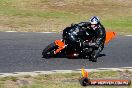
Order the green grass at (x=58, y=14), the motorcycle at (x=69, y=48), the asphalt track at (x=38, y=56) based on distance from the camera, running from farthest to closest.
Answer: the green grass at (x=58, y=14)
the motorcycle at (x=69, y=48)
the asphalt track at (x=38, y=56)

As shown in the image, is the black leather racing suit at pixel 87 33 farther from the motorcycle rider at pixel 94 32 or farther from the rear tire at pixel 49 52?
the rear tire at pixel 49 52

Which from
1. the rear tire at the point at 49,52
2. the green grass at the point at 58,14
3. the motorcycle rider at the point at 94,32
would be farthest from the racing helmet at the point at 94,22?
the green grass at the point at 58,14

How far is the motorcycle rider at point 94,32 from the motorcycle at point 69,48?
0.09 metres

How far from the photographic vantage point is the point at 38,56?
1647 cm

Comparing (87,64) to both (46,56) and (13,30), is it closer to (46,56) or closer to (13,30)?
(46,56)

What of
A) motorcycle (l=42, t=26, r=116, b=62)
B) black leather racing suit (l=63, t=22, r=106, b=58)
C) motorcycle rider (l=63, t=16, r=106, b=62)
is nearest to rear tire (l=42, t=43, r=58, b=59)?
motorcycle (l=42, t=26, r=116, b=62)

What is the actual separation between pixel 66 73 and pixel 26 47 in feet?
13.2

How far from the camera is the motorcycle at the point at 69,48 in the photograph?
639 inches

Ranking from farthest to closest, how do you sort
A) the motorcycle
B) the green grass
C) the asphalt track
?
the green grass
the motorcycle
the asphalt track

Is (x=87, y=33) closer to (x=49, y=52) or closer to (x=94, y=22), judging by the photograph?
(x=94, y=22)

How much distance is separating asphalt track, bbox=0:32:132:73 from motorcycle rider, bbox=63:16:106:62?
43 cm

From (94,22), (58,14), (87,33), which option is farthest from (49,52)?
(58,14)

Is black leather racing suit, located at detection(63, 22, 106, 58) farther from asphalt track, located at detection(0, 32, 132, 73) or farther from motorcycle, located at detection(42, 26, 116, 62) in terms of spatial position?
asphalt track, located at detection(0, 32, 132, 73)

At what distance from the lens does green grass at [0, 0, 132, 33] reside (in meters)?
23.4
